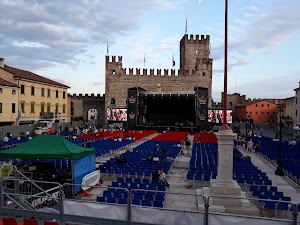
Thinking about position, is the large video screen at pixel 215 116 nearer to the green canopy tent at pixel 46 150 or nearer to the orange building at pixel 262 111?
the orange building at pixel 262 111

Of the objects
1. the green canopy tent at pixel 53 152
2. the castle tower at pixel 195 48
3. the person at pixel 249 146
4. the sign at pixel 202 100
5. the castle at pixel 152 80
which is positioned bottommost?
the person at pixel 249 146

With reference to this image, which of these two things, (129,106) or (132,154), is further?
(129,106)

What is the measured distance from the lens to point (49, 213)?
7.49 metres

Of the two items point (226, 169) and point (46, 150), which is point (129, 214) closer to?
point (226, 169)

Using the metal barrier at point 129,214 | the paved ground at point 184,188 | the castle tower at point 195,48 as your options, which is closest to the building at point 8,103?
the paved ground at point 184,188

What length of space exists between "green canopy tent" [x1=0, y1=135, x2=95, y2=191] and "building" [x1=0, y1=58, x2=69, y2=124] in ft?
102

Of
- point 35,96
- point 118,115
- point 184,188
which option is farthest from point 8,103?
point 184,188

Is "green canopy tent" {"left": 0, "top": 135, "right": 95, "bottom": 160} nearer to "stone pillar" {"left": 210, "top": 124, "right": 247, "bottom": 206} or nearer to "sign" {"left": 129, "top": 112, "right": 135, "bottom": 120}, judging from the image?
"stone pillar" {"left": 210, "top": 124, "right": 247, "bottom": 206}

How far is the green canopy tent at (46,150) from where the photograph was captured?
432 inches

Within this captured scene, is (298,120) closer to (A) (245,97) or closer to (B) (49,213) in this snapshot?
(A) (245,97)

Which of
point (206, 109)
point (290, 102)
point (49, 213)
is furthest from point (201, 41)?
point (49, 213)

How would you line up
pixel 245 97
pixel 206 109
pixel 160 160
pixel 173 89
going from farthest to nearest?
pixel 245 97 < pixel 173 89 < pixel 206 109 < pixel 160 160

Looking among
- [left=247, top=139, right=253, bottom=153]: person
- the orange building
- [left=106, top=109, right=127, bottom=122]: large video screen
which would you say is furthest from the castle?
[left=247, top=139, right=253, bottom=153]: person

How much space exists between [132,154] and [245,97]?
80.2 metres
